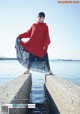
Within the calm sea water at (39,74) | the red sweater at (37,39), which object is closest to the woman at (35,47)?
the red sweater at (37,39)

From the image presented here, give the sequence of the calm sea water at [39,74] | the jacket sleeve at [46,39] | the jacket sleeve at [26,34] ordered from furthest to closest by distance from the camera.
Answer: the calm sea water at [39,74], the jacket sleeve at [26,34], the jacket sleeve at [46,39]

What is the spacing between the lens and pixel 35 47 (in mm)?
10844

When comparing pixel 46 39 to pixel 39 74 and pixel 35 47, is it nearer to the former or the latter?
pixel 35 47

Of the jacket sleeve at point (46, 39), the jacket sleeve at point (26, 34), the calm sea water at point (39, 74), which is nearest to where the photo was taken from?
A: the jacket sleeve at point (46, 39)

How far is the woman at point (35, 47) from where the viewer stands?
1060 cm

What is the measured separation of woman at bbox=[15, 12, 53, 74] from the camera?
10.6 metres

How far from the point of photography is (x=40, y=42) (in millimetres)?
10820

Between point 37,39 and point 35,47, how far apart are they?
0.29 m

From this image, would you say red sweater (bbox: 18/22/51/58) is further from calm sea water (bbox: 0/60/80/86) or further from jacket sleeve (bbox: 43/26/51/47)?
calm sea water (bbox: 0/60/80/86)

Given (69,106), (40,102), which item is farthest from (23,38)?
(69,106)

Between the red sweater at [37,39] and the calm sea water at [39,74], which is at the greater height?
the red sweater at [37,39]

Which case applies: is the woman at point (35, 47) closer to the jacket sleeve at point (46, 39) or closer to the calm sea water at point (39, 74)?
the jacket sleeve at point (46, 39)

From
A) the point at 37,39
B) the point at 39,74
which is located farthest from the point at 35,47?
A: the point at 39,74

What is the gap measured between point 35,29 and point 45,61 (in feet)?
4.01
